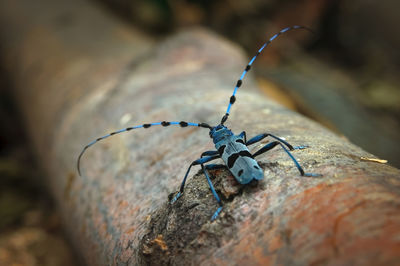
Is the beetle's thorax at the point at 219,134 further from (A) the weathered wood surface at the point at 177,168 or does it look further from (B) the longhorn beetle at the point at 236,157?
(A) the weathered wood surface at the point at 177,168

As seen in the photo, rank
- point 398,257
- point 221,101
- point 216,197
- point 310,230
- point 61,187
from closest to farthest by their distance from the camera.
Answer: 1. point 398,257
2. point 310,230
3. point 216,197
4. point 221,101
5. point 61,187

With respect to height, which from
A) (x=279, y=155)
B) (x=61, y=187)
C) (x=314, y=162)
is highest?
(x=61, y=187)

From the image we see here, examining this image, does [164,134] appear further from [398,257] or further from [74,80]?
[74,80]

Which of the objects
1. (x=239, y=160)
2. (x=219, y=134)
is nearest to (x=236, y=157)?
(x=239, y=160)

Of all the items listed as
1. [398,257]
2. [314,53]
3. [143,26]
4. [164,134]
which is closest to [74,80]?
[164,134]

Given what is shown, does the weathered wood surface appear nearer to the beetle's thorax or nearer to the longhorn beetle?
the longhorn beetle

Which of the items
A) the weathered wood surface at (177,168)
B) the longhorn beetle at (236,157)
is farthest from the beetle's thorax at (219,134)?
the weathered wood surface at (177,168)
